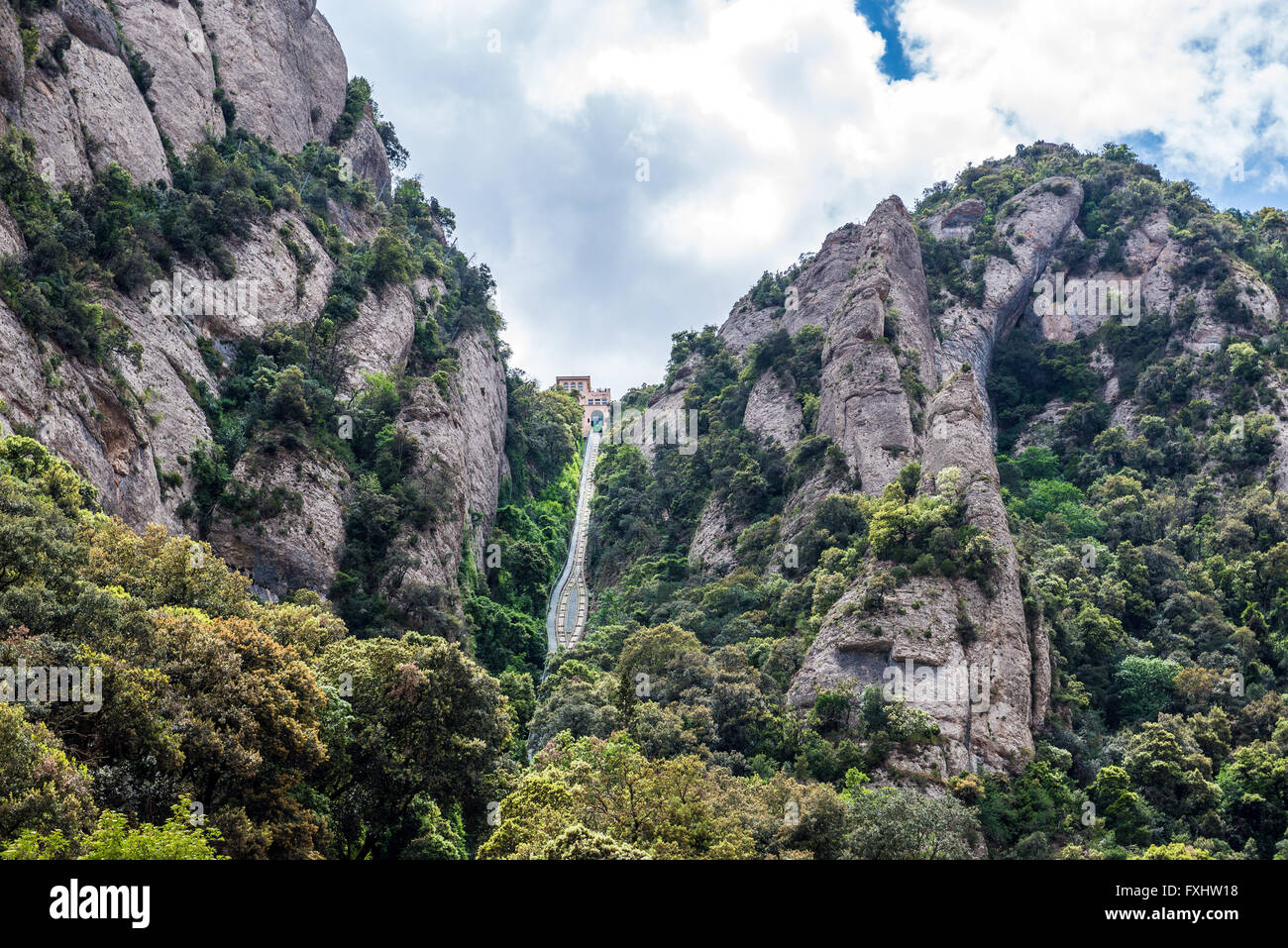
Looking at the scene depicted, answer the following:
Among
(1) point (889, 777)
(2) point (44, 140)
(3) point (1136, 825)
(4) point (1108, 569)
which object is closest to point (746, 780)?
(1) point (889, 777)

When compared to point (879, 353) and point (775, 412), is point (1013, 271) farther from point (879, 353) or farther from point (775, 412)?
point (775, 412)

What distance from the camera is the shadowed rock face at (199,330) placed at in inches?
1464

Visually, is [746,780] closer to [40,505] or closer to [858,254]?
[40,505]
